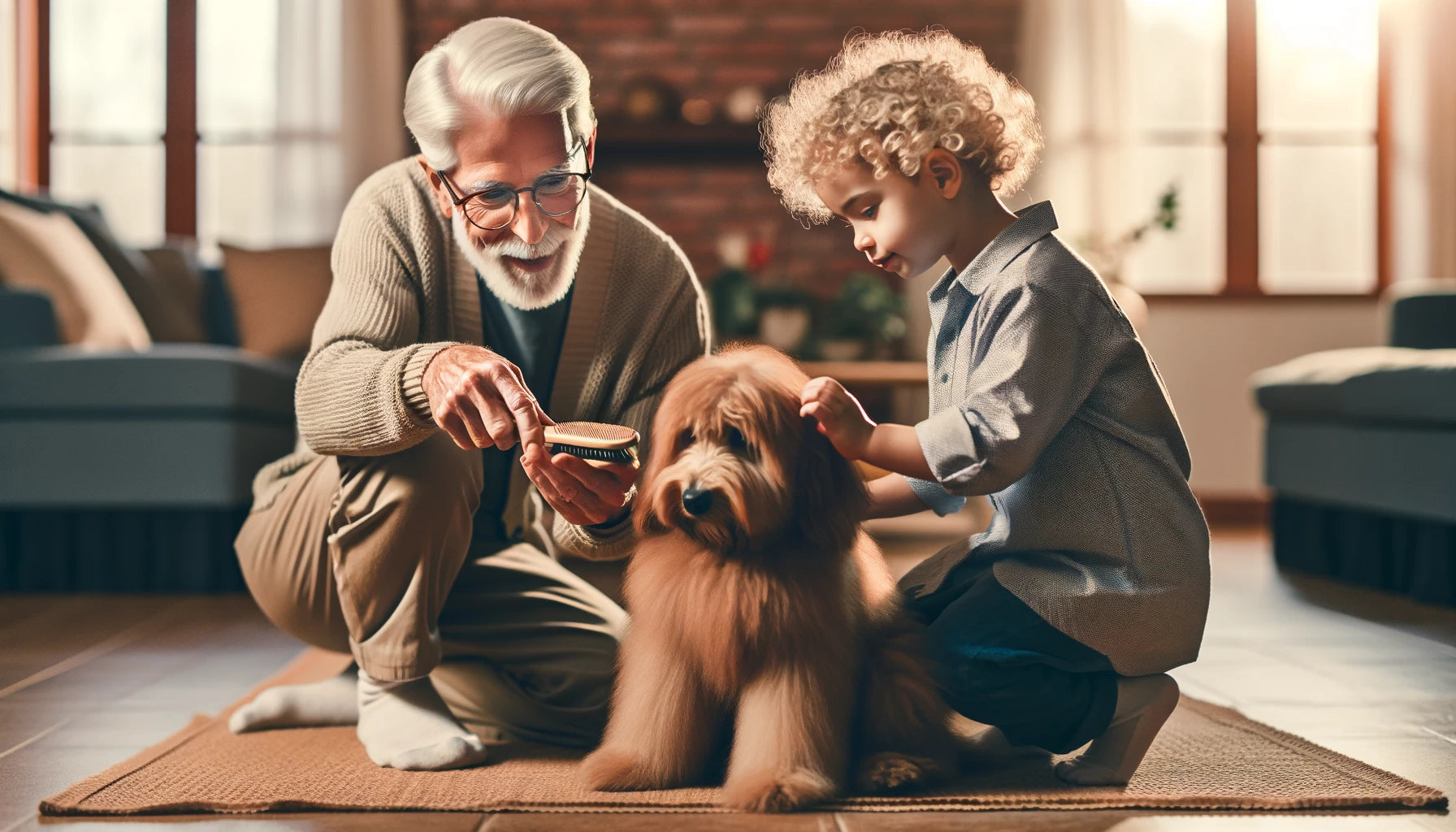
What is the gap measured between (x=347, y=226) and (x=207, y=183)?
4.25 meters

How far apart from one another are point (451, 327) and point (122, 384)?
1823 millimetres

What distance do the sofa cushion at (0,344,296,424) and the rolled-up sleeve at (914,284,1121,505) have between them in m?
2.23

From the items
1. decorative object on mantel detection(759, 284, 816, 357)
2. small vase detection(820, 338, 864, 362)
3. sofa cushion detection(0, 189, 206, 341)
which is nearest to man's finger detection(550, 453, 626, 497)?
sofa cushion detection(0, 189, 206, 341)

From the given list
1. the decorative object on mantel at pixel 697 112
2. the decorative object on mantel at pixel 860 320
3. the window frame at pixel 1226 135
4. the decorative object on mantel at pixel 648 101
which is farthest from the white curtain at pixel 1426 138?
the decorative object on mantel at pixel 648 101

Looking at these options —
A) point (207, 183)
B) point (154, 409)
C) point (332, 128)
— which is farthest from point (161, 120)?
point (154, 409)

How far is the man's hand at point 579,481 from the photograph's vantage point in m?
1.08

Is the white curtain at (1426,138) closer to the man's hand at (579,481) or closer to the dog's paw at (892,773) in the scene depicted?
the dog's paw at (892,773)

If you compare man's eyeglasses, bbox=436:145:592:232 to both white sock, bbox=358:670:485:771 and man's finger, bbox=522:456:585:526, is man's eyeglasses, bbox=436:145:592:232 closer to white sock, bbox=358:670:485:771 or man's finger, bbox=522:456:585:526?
man's finger, bbox=522:456:585:526

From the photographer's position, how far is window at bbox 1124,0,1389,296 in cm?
493

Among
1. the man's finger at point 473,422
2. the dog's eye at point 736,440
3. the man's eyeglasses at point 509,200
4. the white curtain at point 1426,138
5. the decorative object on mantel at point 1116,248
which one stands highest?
the white curtain at point 1426,138

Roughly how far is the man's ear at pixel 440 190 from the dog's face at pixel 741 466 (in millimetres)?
352

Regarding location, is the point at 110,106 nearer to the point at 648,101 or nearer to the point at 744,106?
the point at 648,101

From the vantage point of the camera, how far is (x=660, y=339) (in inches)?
58.3

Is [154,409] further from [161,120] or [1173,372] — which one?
[1173,372]
